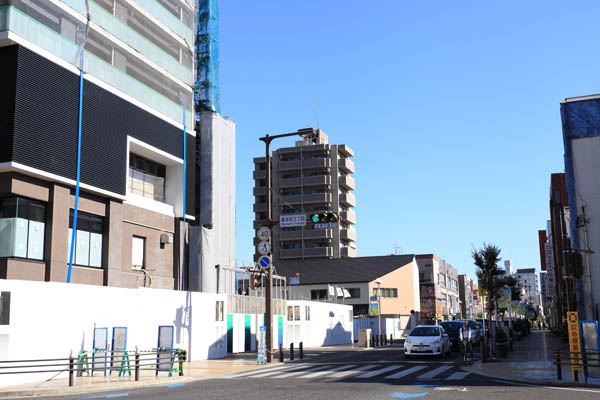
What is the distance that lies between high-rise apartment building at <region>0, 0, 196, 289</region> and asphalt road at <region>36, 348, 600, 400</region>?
37.8ft

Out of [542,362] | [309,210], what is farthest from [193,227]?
→ [309,210]

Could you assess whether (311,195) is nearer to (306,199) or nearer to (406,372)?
(306,199)

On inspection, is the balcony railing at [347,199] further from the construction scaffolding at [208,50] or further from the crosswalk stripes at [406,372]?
the crosswalk stripes at [406,372]

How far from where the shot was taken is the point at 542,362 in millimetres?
24719

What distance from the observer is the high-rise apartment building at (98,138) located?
24828mm

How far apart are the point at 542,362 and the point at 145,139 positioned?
23198 mm

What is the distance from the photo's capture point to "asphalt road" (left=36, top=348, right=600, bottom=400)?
1377 centimetres

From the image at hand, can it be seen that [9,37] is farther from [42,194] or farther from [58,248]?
[58,248]

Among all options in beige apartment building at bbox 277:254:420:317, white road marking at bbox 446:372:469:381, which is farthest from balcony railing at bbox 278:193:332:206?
white road marking at bbox 446:372:469:381

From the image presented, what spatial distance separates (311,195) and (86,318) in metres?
77.4

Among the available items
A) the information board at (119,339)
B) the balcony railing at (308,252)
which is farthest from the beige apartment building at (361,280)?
the information board at (119,339)

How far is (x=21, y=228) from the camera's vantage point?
25.0m

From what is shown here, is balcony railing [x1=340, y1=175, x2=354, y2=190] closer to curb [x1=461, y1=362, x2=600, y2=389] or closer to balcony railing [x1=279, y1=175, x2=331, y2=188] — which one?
balcony railing [x1=279, y1=175, x2=331, y2=188]

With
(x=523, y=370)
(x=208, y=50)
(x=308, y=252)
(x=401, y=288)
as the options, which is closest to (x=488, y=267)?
(x=523, y=370)
